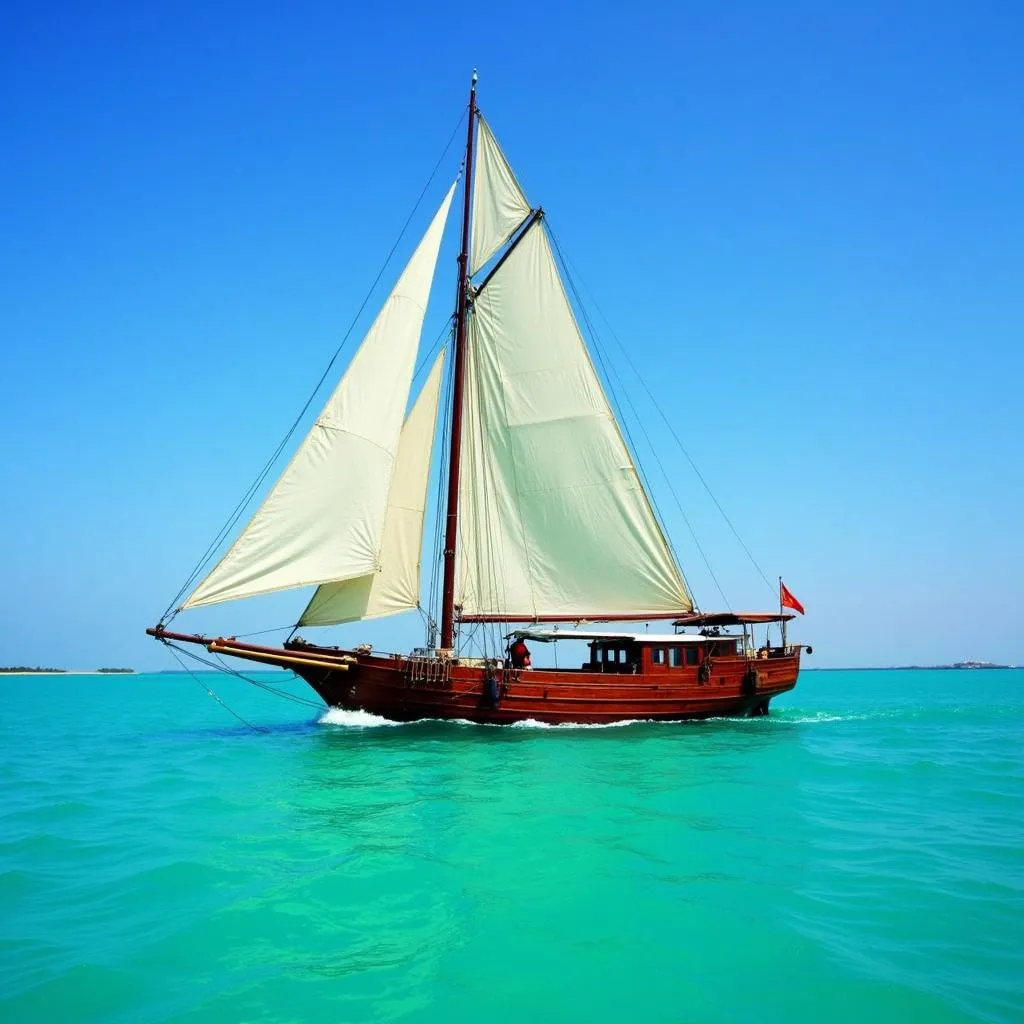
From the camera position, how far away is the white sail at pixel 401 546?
24625 millimetres

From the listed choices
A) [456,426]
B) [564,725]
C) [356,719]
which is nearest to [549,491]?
[456,426]

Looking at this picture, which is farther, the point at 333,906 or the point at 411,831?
the point at 411,831

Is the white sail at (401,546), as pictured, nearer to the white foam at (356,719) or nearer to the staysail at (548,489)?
the staysail at (548,489)

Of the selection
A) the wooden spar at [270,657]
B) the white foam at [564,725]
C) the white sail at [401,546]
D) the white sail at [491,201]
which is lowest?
the white foam at [564,725]

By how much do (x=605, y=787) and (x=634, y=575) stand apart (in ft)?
46.8

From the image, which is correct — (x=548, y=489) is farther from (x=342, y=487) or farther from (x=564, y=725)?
(x=564, y=725)

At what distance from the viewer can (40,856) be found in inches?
427

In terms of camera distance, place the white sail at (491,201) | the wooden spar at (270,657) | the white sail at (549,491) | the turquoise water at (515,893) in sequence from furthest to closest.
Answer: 1. the white sail at (491,201)
2. the white sail at (549,491)
3. the wooden spar at (270,657)
4. the turquoise water at (515,893)

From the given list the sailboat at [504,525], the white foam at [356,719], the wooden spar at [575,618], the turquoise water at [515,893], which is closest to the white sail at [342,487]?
the sailboat at [504,525]

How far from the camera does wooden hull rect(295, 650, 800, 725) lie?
80.2 feet

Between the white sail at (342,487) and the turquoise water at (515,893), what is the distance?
19.7 ft

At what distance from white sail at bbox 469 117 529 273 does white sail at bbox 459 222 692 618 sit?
179 centimetres

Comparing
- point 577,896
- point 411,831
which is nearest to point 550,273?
point 411,831

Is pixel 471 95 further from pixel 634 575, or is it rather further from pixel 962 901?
pixel 962 901
